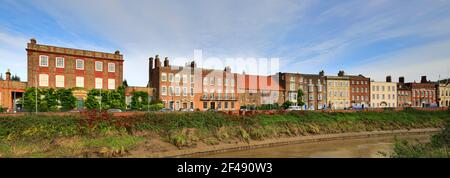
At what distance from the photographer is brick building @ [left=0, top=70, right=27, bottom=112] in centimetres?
2870

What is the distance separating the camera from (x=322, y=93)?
61.8m

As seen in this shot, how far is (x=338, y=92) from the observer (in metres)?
63.3

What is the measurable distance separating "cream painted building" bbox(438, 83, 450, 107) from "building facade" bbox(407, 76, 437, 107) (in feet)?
6.05

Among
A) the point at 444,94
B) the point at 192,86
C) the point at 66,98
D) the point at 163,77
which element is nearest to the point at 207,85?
the point at 192,86

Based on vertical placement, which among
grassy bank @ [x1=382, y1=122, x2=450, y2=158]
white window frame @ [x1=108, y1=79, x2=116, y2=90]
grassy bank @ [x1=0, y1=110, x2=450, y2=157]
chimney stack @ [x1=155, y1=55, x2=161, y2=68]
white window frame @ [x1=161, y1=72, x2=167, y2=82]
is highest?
chimney stack @ [x1=155, y1=55, x2=161, y2=68]

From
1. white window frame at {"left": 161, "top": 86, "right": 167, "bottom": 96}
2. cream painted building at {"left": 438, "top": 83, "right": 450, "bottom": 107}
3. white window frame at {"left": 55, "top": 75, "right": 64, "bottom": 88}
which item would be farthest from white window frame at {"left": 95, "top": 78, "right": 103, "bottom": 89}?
cream painted building at {"left": 438, "top": 83, "right": 450, "bottom": 107}

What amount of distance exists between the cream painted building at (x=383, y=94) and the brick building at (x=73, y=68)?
194 ft

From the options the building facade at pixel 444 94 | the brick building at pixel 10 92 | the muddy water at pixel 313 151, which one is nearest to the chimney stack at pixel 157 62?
the brick building at pixel 10 92

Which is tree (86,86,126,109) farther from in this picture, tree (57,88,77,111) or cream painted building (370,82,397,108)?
cream painted building (370,82,397,108)

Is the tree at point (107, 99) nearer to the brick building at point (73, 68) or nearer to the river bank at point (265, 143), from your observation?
the brick building at point (73, 68)

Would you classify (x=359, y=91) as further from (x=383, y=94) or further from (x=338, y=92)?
(x=383, y=94)

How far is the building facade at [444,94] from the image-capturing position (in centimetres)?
7294
